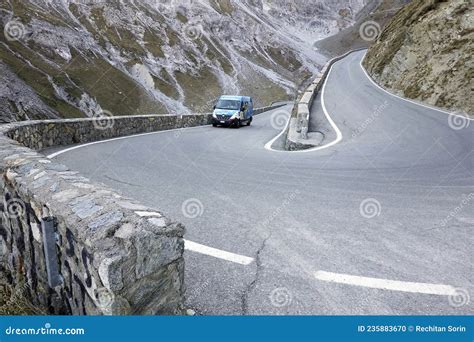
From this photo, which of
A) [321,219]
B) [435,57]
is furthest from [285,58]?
[321,219]

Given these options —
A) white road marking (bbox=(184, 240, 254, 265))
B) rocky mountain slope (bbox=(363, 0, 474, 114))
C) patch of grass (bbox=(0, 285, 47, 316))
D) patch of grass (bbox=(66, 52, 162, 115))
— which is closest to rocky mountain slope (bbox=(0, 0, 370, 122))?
patch of grass (bbox=(66, 52, 162, 115))

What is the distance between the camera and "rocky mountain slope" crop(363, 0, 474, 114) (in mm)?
21562

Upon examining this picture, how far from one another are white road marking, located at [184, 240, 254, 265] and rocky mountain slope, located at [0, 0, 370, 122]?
2459cm

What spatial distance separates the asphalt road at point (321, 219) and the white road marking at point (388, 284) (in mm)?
14

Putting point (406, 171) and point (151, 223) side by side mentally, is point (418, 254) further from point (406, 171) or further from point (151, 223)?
point (406, 171)

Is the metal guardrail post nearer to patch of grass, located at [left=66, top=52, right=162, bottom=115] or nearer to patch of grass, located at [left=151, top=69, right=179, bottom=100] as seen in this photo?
patch of grass, located at [left=66, top=52, right=162, bottom=115]

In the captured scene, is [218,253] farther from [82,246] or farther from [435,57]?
[435,57]

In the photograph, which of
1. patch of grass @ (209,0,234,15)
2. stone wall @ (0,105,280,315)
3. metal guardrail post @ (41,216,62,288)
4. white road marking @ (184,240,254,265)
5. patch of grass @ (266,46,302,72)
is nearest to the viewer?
stone wall @ (0,105,280,315)

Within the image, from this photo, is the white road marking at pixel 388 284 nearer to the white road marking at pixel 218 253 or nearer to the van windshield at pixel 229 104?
the white road marking at pixel 218 253

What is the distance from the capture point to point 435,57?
24.8 metres

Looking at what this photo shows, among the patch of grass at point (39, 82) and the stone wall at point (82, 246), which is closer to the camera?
the stone wall at point (82, 246)

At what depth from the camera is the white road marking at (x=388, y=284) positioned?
3414 mm

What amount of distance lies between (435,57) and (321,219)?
79.2ft

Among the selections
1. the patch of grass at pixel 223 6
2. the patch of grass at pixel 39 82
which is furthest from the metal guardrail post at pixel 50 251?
the patch of grass at pixel 223 6
